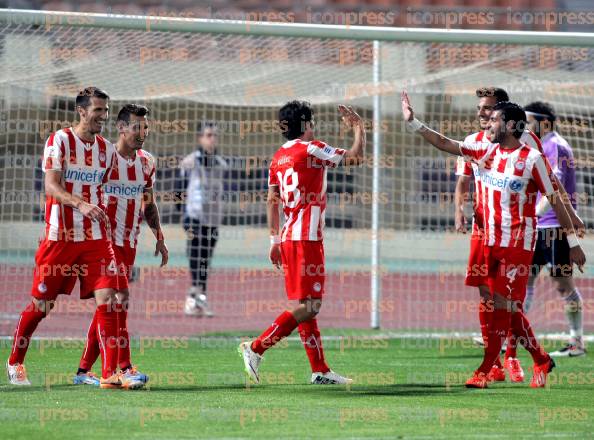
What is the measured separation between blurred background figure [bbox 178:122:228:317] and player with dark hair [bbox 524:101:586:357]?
4.06 meters

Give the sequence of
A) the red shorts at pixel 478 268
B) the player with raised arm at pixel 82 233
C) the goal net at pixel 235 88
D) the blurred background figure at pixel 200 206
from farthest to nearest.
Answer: the blurred background figure at pixel 200 206, the goal net at pixel 235 88, the red shorts at pixel 478 268, the player with raised arm at pixel 82 233

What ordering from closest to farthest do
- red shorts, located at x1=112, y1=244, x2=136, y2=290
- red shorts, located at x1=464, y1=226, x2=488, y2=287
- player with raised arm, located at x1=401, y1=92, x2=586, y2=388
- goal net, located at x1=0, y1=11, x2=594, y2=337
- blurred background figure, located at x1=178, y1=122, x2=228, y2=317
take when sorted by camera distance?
player with raised arm, located at x1=401, y1=92, x2=586, y2=388, red shorts, located at x1=464, y1=226, x2=488, y2=287, red shorts, located at x1=112, y1=244, x2=136, y2=290, goal net, located at x1=0, y1=11, x2=594, y2=337, blurred background figure, located at x1=178, y1=122, x2=228, y2=317

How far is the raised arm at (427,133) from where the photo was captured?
7629 mm

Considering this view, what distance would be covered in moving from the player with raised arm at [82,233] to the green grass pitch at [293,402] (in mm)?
535

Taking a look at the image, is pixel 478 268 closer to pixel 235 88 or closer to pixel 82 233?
pixel 82 233

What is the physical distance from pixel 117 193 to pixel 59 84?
137 inches

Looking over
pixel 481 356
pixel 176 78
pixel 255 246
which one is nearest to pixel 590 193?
pixel 481 356

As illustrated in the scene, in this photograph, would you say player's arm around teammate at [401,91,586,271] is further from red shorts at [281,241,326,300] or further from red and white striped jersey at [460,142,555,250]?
red shorts at [281,241,326,300]

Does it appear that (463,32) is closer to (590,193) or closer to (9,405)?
(590,193)

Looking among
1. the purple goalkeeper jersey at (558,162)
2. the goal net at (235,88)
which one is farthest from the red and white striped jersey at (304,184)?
Result: the goal net at (235,88)

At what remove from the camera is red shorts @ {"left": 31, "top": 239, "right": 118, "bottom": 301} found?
25.0 feet

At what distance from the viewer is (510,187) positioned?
25.6ft

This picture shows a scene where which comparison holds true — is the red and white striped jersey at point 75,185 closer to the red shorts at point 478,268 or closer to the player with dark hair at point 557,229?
the red shorts at point 478,268

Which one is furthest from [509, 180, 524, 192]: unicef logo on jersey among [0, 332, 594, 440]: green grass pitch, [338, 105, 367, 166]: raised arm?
[0, 332, 594, 440]: green grass pitch
